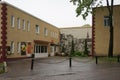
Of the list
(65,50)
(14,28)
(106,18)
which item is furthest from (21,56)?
(65,50)

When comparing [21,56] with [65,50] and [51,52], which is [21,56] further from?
[65,50]

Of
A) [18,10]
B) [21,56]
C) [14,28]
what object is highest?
[18,10]

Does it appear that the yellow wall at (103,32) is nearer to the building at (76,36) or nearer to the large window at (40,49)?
the large window at (40,49)

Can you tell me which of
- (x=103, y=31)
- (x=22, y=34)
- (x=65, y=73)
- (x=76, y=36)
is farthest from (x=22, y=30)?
(x=76, y=36)

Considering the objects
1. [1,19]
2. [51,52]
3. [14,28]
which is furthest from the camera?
[51,52]

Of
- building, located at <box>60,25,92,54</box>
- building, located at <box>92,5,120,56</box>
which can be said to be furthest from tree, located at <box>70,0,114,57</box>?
building, located at <box>60,25,92,54</box>

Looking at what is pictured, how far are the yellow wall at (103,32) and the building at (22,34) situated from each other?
10651mm

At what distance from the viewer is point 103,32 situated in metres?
38.2

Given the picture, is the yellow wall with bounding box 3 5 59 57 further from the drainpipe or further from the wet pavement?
the wet pavement

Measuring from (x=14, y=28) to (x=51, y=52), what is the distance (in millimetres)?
20300

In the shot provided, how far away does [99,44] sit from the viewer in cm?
3853

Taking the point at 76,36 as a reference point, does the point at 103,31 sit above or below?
below

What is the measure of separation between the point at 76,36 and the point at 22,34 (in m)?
23.7

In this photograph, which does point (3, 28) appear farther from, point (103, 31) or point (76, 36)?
point (76, 36)
